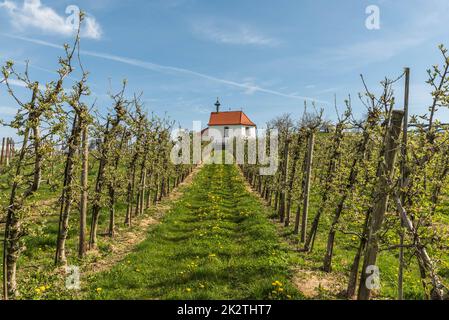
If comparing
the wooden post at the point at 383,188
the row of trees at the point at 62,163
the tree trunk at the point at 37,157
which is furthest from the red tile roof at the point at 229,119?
the wooden post at the point at 383,188

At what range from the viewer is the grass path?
9078 millimetres

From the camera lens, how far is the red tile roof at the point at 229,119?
114000 mm

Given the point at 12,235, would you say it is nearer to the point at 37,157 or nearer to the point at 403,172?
the point at 37,157

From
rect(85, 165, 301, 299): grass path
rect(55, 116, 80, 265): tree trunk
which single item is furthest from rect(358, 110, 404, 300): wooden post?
rect(55, 116, 80, 265): tree trunk

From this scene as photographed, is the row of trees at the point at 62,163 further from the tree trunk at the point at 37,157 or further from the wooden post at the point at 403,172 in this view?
the wooden post at the point at 403,172

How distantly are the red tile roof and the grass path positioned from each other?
314 ft

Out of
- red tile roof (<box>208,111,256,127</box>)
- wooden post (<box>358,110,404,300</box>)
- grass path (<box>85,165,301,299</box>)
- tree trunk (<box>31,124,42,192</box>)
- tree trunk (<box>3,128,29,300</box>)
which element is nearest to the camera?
wooden post (<box>358,110,404,300</box>)

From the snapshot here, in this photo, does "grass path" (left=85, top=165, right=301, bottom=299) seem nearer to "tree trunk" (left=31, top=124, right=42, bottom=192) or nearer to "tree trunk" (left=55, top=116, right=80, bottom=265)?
"tree trunk" (left=55, top=116, right=80, bottom=265)

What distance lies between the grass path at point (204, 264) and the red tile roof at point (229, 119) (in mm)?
95809

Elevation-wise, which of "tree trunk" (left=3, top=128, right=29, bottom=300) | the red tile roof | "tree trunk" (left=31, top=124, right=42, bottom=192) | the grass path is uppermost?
the red tile roof
